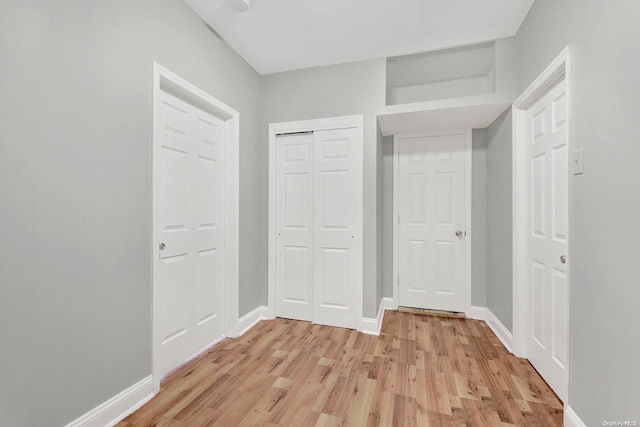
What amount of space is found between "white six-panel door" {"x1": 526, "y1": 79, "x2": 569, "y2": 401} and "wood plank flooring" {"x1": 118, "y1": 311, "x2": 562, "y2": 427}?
0.22 meters

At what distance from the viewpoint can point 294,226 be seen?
3.15 meters

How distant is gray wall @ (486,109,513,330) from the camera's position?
8.32ft

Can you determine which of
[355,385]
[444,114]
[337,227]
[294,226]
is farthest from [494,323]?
[294,226]

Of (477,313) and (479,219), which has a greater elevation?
(479,219)

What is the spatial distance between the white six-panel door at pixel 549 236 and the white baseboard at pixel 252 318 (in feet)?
8.35

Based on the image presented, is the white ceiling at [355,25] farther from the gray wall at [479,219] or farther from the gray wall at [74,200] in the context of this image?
the gray wall at [479,219]

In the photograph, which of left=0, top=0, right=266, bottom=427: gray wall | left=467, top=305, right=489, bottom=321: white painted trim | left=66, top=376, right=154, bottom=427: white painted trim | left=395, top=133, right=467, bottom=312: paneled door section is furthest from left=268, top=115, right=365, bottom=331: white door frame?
left=467, top=305, right=489, bottom=321: white painted trim

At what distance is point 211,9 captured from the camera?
2.19 meters

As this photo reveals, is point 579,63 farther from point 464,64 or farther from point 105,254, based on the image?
point 105,254

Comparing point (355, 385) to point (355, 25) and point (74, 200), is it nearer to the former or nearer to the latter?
point (74, 200)

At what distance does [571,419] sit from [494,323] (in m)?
1.45

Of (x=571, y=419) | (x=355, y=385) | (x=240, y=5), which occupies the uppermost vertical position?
(x=240, y=5)

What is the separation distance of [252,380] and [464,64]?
12.0ft

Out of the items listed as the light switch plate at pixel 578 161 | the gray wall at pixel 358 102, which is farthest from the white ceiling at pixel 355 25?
the light switch plate at pixel 578 161
